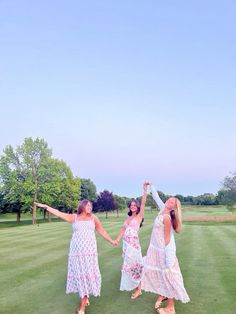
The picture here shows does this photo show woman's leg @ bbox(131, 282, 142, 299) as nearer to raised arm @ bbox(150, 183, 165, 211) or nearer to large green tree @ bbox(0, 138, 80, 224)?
raised arm @ bbox(150, 183, 165, 211)

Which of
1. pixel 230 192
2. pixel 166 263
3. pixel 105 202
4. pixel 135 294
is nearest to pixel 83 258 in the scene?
pixel 166 263

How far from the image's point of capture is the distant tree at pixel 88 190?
89.0 m

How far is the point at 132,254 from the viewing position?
9.35 metres

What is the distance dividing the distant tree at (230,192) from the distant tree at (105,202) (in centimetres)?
2802

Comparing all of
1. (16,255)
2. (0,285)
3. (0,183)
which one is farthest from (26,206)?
(0,285)

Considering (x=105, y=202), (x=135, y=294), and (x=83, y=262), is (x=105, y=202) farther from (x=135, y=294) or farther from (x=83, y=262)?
(x=83, y=262)

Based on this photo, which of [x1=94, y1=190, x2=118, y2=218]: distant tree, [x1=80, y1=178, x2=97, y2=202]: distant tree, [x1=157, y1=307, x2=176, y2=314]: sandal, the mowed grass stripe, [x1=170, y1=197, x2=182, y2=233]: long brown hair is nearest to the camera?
[x1=157, y1=307, x2=176, y2=314]: sandal

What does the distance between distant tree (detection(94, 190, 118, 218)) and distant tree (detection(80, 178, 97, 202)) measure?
187 cm

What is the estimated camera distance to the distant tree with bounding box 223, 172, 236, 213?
66750 mm

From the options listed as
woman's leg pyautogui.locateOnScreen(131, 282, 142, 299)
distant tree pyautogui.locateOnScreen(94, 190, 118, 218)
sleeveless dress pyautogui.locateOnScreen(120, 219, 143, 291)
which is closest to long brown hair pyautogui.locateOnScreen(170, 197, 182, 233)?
sleeveless dress pyautogui.locateOnScreen(120, 219, 143, 291)

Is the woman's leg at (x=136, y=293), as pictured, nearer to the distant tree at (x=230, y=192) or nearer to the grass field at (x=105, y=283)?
the grass field at (x=105, y=283)

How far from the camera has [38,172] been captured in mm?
58219

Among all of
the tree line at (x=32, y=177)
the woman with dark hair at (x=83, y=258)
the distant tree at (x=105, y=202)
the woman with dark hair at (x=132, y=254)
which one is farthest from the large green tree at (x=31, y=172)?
the woman with dark hair at (x=83, y=258)

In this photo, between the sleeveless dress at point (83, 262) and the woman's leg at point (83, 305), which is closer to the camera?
the woman's leg at point (83, 305)
